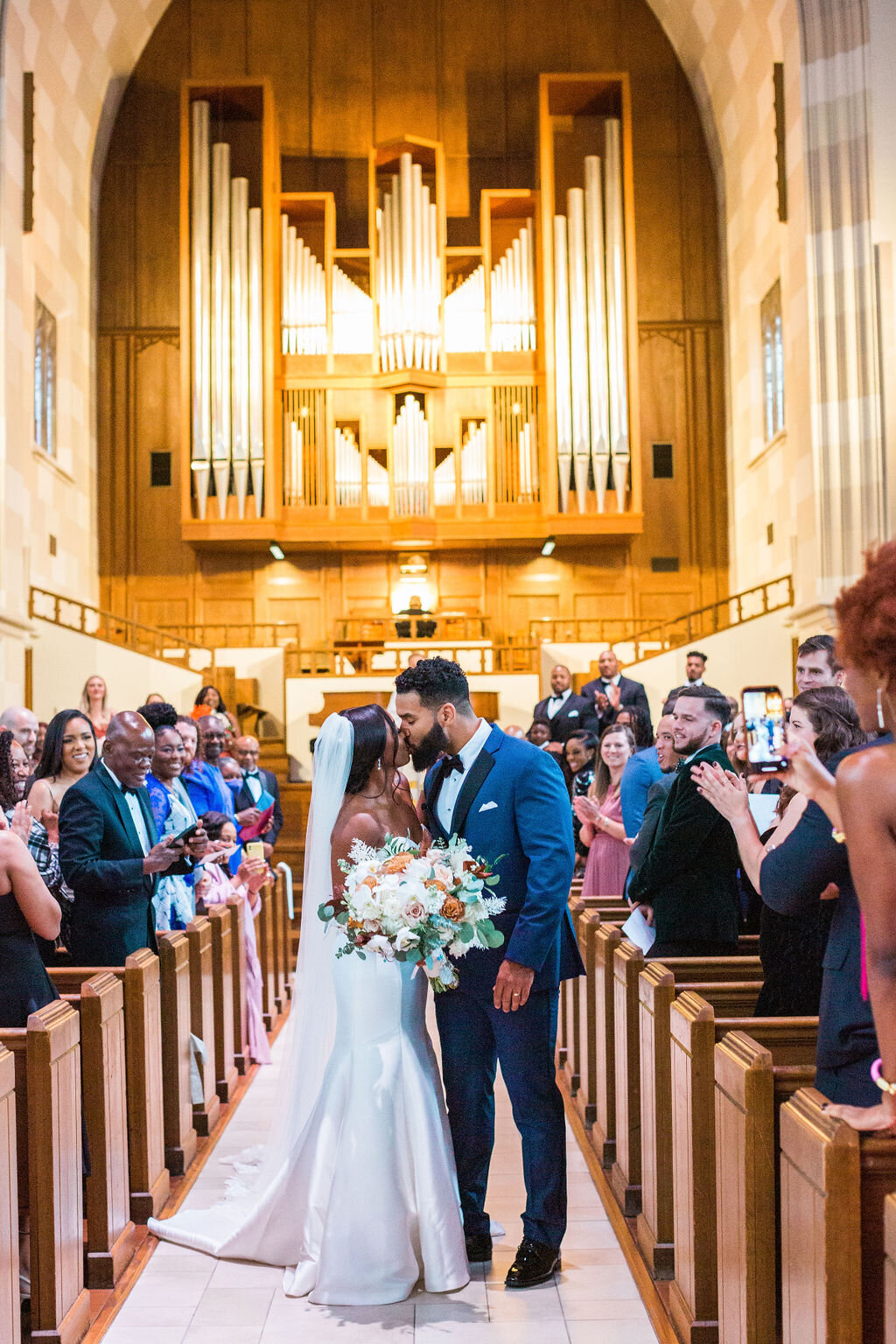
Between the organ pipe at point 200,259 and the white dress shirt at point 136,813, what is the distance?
12.3m

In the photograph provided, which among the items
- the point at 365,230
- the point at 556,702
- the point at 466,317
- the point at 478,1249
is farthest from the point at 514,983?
the point at 365,230

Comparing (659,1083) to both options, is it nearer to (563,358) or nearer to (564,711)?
(564,711)

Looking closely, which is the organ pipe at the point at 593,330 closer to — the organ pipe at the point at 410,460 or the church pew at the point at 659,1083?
the organ pipe at the point at 410,460

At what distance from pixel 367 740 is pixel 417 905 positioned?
0.61m

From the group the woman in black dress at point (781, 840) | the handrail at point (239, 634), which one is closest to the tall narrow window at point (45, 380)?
the handrail at point (239, 634)

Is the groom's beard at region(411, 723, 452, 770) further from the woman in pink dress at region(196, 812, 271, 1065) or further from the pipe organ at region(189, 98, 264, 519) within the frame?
the pipe organ at region(189, 98, 264, 519)

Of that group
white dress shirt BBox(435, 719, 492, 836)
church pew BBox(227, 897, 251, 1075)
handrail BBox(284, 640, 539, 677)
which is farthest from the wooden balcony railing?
white dress shirt BBox(435, 719, 492, 836)

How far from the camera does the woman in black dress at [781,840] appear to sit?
3.24 meters

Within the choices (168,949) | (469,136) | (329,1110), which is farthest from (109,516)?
(329,1110)

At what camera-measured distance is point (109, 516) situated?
1733 centimetres

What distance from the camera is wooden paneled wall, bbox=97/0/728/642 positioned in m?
17.3

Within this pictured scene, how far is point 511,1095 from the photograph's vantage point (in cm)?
396

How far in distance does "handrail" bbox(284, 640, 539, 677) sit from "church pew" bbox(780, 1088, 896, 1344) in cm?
1214

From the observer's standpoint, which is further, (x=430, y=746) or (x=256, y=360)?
(x=256, y=360)
